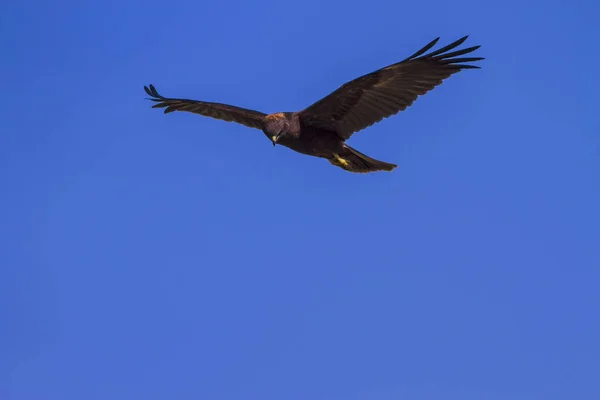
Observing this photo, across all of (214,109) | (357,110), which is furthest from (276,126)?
(214,109)

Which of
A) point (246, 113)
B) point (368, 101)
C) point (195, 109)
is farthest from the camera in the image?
point (195, 109)

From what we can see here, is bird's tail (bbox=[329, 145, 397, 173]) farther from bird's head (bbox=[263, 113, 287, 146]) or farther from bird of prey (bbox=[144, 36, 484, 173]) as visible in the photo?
bird's head (bbox=[263, 113, 287, 146])

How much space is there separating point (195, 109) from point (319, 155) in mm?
3208

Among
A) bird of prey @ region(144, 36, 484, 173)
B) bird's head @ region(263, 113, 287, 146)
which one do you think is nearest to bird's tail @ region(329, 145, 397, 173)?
bird of prey @ region(144, 36, 484, 173)

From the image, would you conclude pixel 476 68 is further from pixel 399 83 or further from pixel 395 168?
pixel 395 168

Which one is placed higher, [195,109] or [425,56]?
[195,109]

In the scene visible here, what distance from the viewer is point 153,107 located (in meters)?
15.1

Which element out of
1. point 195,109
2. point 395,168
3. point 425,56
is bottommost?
point 395,168

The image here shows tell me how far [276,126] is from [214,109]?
2.46 metres

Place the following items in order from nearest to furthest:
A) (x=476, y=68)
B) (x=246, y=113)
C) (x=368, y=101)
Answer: (x=476, y=68)
(x=368, y=101)
(x=246, y=113)

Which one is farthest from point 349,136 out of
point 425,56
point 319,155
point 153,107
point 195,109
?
point 153,107

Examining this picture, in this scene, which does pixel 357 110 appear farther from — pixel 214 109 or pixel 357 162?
pixel 214 109

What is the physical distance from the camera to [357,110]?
12086 millimetres

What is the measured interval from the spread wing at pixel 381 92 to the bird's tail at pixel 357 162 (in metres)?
0.28
